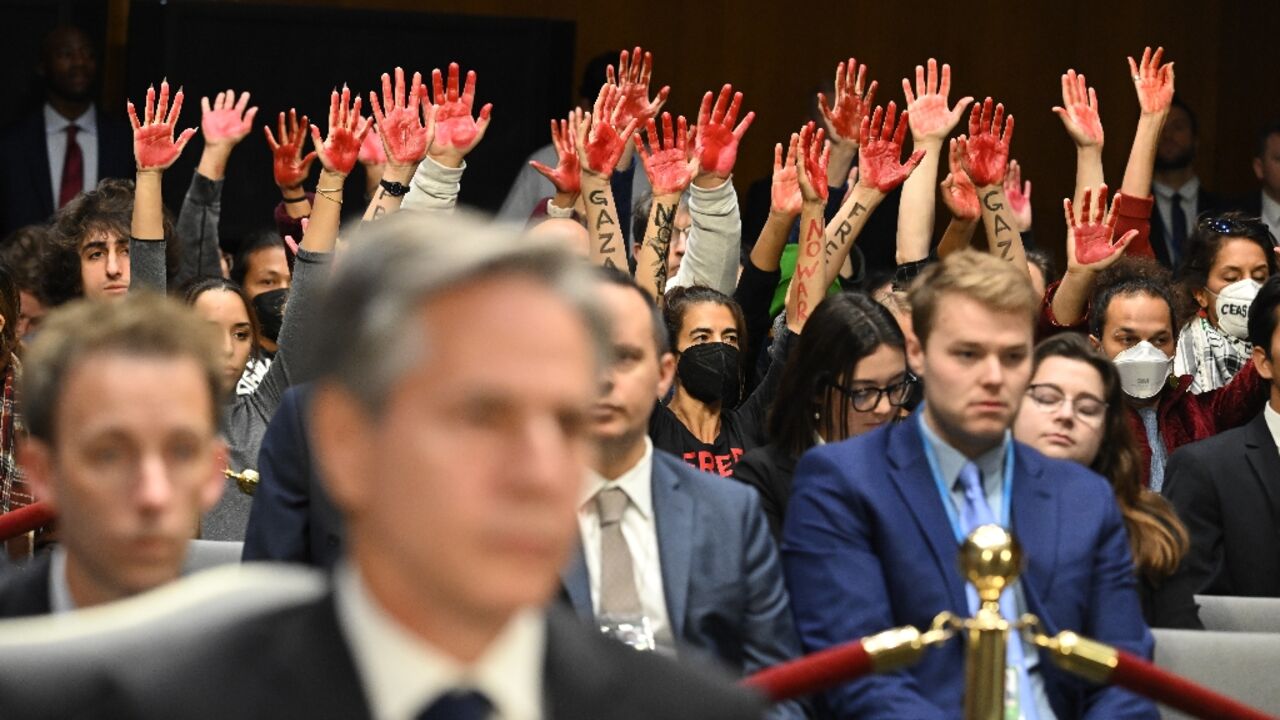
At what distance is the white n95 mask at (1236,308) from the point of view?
17.7 feet

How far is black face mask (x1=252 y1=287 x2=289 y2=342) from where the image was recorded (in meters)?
5.14

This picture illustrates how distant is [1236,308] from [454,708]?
460cm

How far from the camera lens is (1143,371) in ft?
15.9

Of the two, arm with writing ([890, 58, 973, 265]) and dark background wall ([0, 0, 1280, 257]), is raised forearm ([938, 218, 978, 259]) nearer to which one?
arm with writing ([890, 58, 973, 265])

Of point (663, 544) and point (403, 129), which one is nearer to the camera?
point (663, 544)

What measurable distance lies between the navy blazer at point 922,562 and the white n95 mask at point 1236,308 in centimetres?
231

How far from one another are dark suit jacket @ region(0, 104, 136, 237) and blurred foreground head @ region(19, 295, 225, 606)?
5.20 m

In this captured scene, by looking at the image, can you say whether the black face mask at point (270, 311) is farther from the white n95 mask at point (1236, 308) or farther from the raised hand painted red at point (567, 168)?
the white n95 mask at point (1236, 308)

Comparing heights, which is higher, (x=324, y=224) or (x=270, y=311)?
(x=324, y=224)

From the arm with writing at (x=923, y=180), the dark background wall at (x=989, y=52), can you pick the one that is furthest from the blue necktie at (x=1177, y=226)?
the arm with writing at (x=923, y=180)

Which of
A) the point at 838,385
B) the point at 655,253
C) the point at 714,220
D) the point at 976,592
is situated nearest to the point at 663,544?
the point at 976,592

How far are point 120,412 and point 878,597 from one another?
1.57 m

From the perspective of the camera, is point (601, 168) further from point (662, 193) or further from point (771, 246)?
point (771, 246)

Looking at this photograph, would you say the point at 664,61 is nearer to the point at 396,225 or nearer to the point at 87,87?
the point at 87,87
